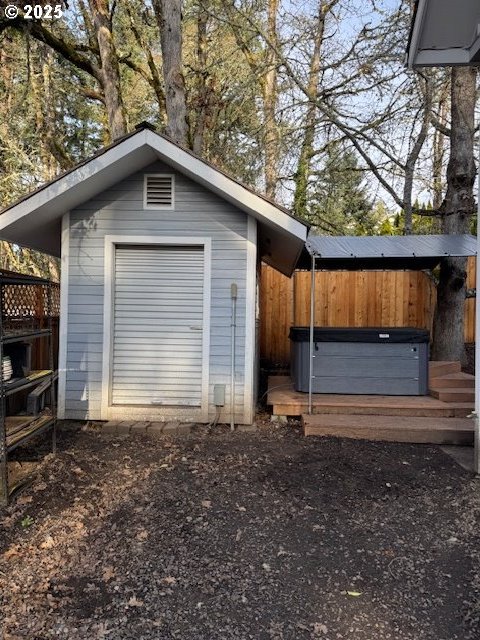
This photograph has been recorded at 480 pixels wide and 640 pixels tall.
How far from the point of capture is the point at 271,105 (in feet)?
32.8

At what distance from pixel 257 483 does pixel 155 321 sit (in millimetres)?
2638

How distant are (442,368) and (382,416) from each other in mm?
1929

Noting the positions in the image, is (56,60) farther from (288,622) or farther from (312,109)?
(288,622)

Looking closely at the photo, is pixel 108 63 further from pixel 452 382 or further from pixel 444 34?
pixel 452 382

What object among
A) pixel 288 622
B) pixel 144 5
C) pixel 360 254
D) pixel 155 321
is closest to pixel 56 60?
pixel 144 5

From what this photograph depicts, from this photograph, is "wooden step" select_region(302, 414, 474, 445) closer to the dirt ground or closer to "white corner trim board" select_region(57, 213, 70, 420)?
the dirt ground

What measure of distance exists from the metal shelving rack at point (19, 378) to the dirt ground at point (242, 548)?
33cm

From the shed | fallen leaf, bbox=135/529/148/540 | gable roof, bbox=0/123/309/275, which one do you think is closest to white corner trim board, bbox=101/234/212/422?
the shed

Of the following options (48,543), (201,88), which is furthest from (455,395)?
(201,88)

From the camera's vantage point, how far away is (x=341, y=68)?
9.37 m

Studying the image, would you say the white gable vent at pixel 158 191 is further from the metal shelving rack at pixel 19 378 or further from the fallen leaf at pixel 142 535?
the fallen leaf at pixel 142 535

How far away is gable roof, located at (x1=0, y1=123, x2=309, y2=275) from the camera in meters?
4.86

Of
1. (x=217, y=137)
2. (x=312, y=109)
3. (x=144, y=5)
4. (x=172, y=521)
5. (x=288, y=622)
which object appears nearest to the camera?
(x=288, y=622)

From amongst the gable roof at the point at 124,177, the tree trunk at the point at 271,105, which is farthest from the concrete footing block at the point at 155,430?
the tree trunk at the point at 271,105
